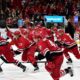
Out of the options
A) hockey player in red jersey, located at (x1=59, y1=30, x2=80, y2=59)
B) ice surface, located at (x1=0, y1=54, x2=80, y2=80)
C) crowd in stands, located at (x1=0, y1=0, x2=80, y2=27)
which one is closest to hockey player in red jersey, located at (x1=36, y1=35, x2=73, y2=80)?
ice surface, located at (x1=0, y1=54, x2=80, y2=80)

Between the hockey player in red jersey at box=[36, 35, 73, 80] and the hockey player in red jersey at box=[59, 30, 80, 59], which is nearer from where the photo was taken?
the hockey player in red jersey at box=[36, 35, 73, 80]

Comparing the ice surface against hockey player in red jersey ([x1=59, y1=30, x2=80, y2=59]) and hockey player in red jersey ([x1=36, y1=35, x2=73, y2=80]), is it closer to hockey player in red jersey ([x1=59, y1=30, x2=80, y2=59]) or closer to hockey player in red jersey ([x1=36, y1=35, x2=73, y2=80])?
hockey player in red jersey ([x1=59, y1=30, x2=80, y2=59])

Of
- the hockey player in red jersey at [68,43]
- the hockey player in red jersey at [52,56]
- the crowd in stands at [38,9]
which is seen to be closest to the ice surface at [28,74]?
the hockey player in red jersey at [68,43]

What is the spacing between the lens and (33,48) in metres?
9.49

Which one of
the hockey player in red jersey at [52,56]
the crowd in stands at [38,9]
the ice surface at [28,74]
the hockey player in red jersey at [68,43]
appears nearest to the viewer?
the hockey player in red jersey at [52,56]

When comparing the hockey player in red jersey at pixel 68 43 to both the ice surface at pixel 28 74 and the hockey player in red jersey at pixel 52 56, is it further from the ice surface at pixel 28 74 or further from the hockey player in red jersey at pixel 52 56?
the hockey player in red jersey at pixel 52 56

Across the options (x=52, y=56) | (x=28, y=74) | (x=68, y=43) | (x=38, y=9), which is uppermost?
(x=52, y=56)

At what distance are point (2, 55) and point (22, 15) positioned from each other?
10215 mm

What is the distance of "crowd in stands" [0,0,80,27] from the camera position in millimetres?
18297

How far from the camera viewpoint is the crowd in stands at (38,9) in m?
18.3

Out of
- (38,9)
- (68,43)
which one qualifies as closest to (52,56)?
(68,43)

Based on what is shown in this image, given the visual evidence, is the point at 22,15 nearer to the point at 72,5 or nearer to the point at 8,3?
the point at 8,3

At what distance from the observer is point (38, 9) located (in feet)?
64.2

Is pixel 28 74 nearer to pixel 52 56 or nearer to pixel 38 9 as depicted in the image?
pixel 52 56
